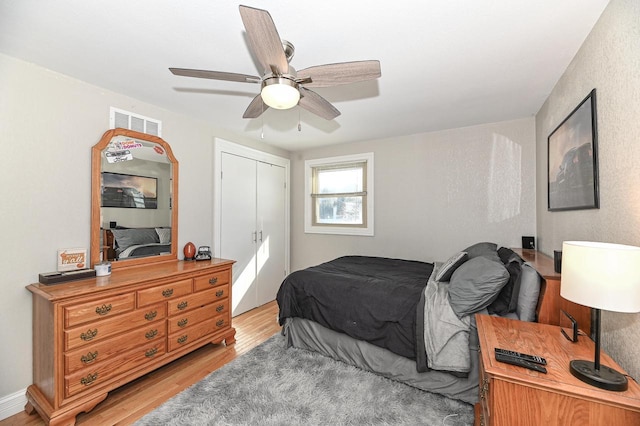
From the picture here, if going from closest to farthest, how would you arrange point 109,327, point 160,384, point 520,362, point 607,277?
1. point 607,277
2. point 520,362
3. point 109,327
4. point 160,384

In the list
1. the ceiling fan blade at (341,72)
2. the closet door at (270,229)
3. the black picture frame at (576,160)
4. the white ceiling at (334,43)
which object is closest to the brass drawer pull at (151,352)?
the closet door at (270,229)

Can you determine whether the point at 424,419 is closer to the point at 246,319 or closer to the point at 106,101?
the point at 246,319

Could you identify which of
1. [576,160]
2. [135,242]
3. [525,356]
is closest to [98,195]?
[135,242]

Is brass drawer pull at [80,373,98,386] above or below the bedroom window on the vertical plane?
below

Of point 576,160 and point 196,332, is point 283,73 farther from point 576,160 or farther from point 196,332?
point 196,332

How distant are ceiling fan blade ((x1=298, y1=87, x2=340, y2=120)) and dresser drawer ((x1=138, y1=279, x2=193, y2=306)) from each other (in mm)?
1860

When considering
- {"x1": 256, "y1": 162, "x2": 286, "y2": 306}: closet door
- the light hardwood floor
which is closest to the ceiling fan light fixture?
the light hardwood floor

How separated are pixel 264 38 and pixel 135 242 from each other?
230 cm

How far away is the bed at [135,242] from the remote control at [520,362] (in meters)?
2.92

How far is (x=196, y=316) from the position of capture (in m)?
2.61

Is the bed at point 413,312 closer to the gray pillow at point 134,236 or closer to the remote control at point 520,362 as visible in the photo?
the remote control at point 520,362

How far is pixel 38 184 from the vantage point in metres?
2.08

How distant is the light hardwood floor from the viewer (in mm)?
1870

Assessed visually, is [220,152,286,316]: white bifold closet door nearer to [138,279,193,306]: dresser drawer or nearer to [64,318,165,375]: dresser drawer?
[138,279,193,306]: dresser drawer
